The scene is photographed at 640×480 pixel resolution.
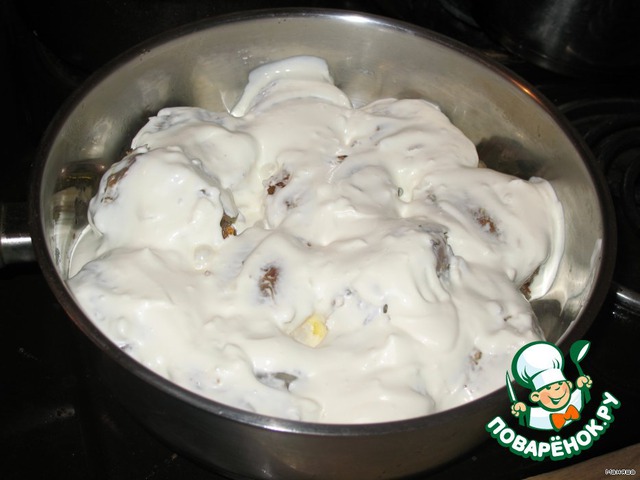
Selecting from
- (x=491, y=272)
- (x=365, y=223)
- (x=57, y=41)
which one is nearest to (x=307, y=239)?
(x=365, y=223)

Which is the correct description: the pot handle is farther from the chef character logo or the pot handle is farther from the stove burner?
the stove burner

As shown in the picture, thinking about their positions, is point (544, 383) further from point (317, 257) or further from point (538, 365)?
point (317, 257)

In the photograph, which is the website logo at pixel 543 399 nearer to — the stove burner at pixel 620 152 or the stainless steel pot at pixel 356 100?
the stainless steel pot at pixel 356 100

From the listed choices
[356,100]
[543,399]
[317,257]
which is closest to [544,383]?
[543,399]

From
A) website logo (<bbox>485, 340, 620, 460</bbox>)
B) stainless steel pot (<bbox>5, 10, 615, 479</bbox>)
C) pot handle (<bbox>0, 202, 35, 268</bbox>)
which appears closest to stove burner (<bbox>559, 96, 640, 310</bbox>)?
stainless steel pot (<bbox>5, 10, 615, 479</bbox>)

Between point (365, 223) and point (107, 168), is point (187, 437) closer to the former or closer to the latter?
point (365, 223)
